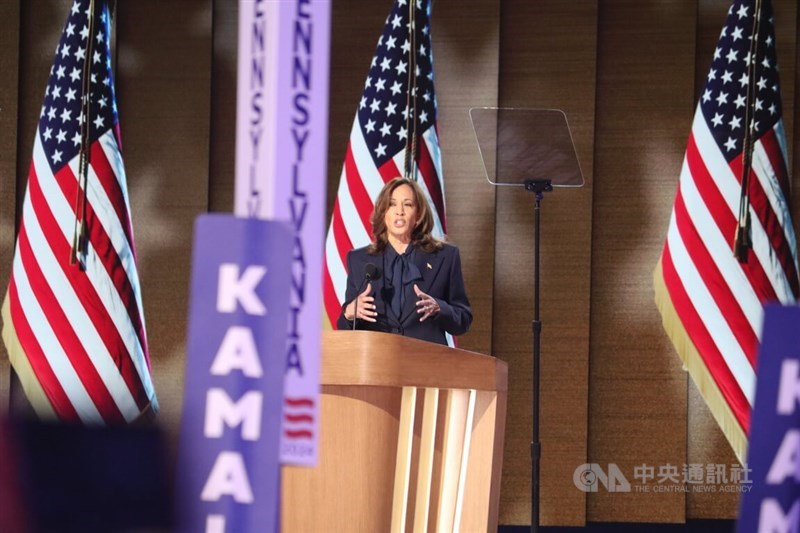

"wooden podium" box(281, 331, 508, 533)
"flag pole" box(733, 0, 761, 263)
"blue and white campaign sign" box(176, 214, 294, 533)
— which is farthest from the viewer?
"flag pole" box(733, 0, 761, 263)

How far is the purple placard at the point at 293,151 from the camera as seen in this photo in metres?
0.93

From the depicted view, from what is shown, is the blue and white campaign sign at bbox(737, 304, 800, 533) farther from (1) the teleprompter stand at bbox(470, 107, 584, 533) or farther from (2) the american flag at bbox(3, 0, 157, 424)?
(2) the american flag at bbox(3, 0, 157, 424)

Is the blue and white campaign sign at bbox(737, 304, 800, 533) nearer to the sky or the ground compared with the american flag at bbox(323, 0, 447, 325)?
nearer to the ground

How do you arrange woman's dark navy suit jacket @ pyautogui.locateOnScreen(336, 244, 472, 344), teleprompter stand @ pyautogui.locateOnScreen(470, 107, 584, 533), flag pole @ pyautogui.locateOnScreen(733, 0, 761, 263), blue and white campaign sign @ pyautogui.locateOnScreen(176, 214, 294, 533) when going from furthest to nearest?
flag pole @ pyautogui.locateOnScreen(733, 0, 761, 263) < teleprompter stand @ pyautogui.locateOnScreen(470, 107, 584, 533) < woman's dark navy suit jacket @ pyautogui.locateOnScreen(336, 244, 472, 344) < blue and white campaign sign @ pyautogui.locateOnScreen(176, 214, 294, 533)

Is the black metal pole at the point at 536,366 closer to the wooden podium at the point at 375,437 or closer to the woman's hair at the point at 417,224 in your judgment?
the woman's hair at the point at 417,224

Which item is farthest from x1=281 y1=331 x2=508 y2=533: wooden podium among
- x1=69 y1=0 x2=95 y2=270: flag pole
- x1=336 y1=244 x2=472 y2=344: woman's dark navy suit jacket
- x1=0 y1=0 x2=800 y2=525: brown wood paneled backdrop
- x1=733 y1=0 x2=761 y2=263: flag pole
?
x1=0 y1=0 x2=800 y2=525: brown wood paneled backdrop

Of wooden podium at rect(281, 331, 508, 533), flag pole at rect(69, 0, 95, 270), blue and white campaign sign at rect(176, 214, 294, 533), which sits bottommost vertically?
wooden podium at rect(281, 331, 508, 533)

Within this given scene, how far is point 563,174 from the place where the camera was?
429 cm

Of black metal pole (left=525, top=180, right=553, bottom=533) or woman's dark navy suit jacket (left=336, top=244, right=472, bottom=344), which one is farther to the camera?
black metal pole (left=525, top=180, right=553, bottom=533)

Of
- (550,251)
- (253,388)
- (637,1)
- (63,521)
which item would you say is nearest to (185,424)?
(253,388)

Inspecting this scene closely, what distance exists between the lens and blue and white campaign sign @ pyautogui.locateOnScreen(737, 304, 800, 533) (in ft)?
3.24

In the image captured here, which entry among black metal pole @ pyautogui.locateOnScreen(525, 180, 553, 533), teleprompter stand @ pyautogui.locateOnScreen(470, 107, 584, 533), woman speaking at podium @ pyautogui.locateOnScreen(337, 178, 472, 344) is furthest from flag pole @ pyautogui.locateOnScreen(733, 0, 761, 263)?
woman speaking at podium @ pyautogui.locateOnScreen(337, 178, 472, 344)

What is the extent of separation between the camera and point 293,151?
3.08ft

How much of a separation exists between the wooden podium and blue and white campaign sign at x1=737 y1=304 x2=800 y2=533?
1390mm
